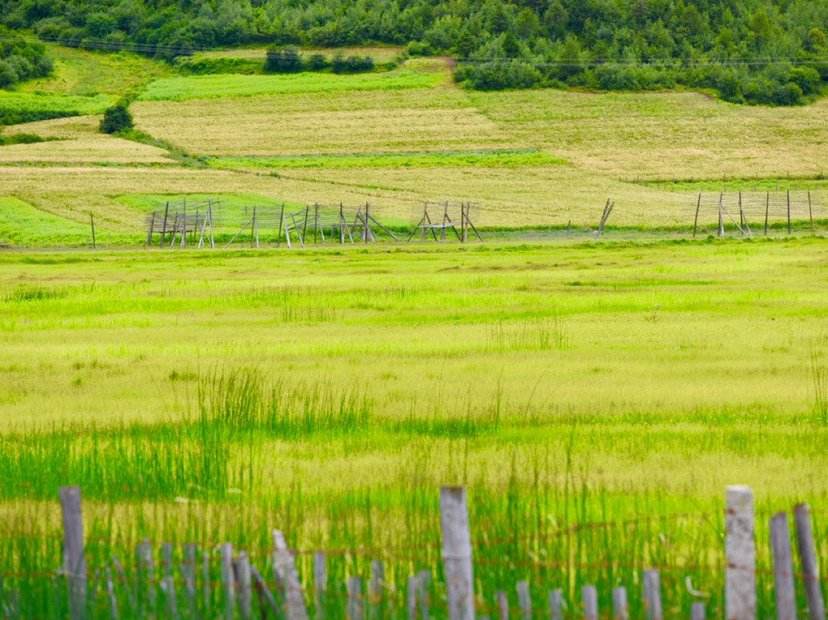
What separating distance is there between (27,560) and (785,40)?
123m

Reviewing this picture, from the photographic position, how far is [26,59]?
132m

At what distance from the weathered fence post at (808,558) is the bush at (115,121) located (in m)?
103

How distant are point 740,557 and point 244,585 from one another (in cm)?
262

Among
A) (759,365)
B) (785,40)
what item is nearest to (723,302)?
(759,365)

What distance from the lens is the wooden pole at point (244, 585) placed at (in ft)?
29.1

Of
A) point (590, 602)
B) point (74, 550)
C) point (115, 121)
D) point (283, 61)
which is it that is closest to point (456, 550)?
point (590, 602)

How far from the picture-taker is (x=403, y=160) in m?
97.2

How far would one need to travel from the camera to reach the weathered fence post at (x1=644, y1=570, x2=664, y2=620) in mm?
8430

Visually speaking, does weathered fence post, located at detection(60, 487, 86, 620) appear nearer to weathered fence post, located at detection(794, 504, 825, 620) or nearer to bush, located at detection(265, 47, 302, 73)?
weathered fence post, located at detection(794, 504, 825, 620)

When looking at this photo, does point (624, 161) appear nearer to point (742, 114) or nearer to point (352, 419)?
point (742, 114)

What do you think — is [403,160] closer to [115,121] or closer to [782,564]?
[115,121]

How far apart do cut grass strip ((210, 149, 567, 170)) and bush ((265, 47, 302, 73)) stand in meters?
31.5

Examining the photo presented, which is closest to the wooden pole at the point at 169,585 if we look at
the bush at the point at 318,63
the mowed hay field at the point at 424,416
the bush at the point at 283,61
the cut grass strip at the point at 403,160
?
the mowed hay field at the point at 424,416

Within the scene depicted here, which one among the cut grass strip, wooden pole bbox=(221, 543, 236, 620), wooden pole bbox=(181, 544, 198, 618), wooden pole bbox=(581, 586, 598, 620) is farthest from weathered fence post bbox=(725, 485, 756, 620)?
the cut grass strip
